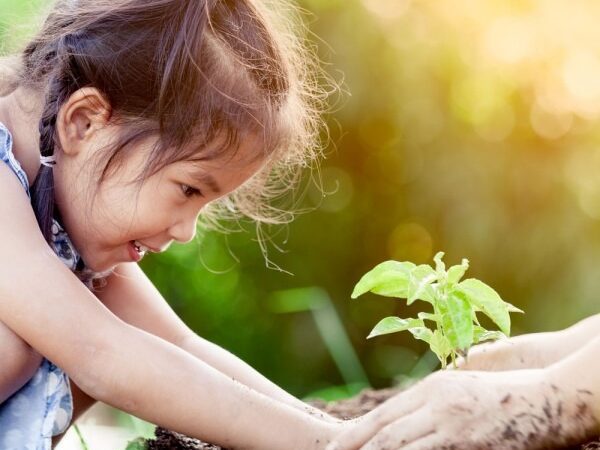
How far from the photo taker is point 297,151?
7.40ft

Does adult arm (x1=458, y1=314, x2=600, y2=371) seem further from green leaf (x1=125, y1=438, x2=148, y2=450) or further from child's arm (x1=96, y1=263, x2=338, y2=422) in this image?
green leaf (x1=125, y1=438, x2=148, y2=450)

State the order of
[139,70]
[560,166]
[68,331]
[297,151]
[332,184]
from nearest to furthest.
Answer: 1. [68,331]
2. [139,70]
3. [297,151]
4. [560,166]
5. [332,184]

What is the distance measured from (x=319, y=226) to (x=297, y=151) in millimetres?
1624

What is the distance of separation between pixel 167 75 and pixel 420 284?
0.72 m

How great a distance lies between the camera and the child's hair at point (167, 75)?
1.96 m

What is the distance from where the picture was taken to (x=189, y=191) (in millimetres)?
1985

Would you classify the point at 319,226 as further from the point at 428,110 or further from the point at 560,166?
the point at 560,166

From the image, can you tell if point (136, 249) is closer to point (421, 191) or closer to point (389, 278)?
point (389, 278)

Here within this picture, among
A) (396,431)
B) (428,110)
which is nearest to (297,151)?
(396,431)

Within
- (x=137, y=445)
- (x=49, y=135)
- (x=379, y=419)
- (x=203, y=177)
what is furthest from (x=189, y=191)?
(x=379, y=419)

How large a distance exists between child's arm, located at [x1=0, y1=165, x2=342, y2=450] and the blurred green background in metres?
1.65

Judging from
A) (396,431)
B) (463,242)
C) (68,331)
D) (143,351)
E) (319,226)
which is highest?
(68,331)

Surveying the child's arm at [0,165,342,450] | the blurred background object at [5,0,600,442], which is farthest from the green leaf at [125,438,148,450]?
the blurred background object at [5,0,600,442]

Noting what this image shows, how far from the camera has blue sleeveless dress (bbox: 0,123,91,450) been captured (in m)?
1.90
